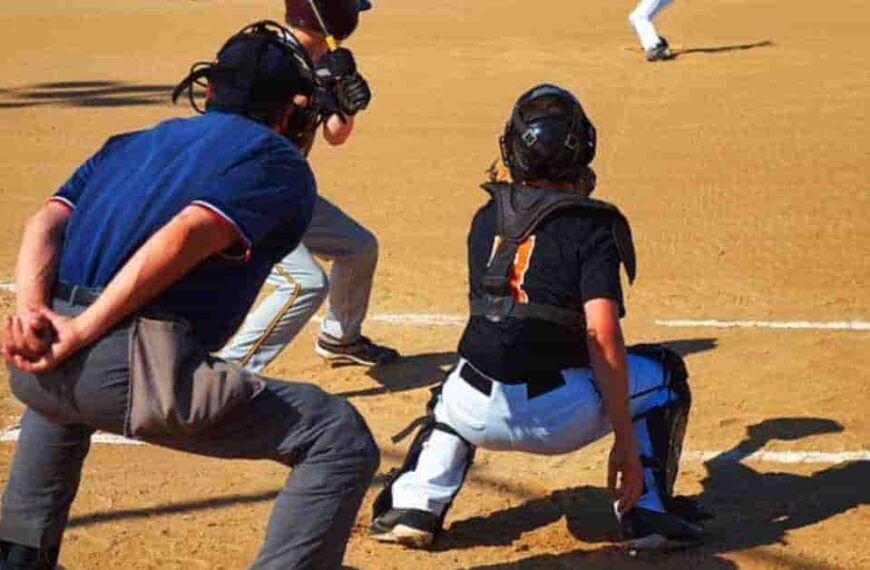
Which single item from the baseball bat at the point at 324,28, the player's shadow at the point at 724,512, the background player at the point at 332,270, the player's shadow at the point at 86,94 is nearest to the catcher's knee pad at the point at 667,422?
the player's shadow at the point at 724,512

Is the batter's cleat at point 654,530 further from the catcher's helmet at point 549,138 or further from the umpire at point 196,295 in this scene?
the umpire at point 196,295

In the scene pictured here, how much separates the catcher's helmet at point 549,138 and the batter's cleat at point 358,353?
7.59 feet

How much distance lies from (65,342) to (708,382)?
3.70 meters

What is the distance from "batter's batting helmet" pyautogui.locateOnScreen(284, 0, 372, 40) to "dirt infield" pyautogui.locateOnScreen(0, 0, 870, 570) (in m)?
1.52

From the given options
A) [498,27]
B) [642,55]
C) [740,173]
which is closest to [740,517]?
[740,173]

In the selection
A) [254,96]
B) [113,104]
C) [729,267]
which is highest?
[254,96]

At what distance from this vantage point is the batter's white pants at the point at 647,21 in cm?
1684

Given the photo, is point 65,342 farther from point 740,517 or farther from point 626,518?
point 740,517

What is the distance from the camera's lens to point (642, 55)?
1720 centimetres

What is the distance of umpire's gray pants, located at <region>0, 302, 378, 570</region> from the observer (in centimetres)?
419

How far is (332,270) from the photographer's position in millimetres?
7367

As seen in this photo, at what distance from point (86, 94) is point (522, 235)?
35.2ft

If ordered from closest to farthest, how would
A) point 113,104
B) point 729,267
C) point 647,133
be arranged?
point 729,267, point 647,133, point 113,104

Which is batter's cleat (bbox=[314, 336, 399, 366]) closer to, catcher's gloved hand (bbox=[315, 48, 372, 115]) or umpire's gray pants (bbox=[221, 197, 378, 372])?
umpire's gray pants (bbox=[221, 197, 378, 372])
